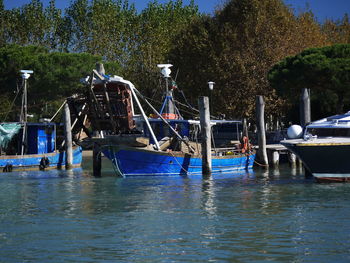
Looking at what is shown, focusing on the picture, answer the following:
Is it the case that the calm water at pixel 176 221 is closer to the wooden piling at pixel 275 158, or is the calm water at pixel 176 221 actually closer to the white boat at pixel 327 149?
the white boat at pixel 327 149

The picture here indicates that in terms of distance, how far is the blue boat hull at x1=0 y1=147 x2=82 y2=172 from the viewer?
46969mm

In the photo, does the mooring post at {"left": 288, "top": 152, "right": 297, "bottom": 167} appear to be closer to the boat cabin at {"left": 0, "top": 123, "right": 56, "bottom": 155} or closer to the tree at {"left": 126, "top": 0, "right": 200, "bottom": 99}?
the boat cabin at {"left": 0, "top": 123, "right": 56, "bottom": 155}

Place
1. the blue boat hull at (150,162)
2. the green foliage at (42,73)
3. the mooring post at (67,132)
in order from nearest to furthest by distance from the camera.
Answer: the blue boat hull at (150,162) < the mooring post at (67,132) < the green foliage at (42,73)

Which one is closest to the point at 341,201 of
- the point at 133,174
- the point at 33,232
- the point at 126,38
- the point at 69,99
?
the point at 33,232

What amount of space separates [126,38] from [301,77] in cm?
3827

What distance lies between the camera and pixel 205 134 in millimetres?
38250

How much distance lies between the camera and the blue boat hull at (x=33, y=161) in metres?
47.0

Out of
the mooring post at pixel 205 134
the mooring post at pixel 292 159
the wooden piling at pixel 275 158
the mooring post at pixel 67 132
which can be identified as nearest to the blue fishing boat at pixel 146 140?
the mooring post at pixel 205 134

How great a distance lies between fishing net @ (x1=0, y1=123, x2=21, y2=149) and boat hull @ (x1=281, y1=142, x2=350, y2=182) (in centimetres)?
2125

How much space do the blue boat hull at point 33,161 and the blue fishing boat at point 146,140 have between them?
5.25 m

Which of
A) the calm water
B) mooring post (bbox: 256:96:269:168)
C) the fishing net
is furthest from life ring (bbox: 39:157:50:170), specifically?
mooring post (bbox: 256:96:269:168)

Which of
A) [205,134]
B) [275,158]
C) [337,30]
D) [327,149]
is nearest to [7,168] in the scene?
[205,134]

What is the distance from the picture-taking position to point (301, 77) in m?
53.8

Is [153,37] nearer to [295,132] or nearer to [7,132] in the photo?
[7,132]
